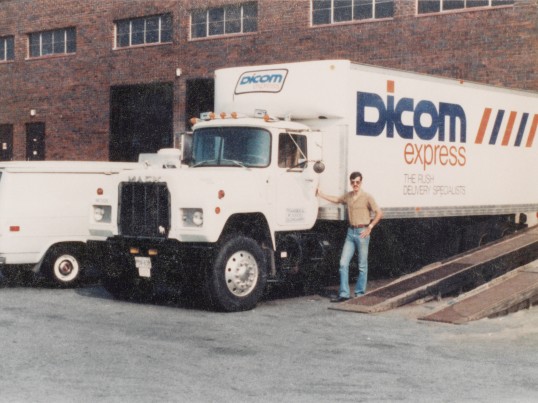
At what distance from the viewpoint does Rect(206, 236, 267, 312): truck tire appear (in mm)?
11469

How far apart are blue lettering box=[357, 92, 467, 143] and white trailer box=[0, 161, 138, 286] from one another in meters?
4.08

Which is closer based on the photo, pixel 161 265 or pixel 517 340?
pixel 517 340

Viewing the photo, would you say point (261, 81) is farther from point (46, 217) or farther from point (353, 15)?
point (353, 15)

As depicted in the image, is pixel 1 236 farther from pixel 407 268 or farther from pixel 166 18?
pixel 166 18

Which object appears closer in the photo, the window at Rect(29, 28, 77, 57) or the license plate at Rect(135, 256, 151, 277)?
the license plate at Rect(135, 256, 151, 277)

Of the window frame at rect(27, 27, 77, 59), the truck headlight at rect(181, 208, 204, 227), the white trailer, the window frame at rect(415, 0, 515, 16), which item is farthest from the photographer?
the window frame at rect(27, 27, 77, 59)

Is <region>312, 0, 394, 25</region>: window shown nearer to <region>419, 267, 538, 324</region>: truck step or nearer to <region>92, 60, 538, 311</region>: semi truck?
<region>92, 60, 538, 311</region>: semi truck

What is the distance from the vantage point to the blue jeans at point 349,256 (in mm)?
12523

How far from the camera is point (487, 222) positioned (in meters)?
17.0

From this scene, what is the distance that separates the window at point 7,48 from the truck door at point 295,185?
77.3 ft

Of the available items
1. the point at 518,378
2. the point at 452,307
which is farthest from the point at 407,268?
the point at 518,378

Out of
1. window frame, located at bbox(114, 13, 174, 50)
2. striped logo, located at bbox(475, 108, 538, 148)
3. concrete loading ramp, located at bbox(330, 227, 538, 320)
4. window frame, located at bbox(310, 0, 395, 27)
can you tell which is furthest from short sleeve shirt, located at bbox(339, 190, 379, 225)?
window frame, located at bbox(114, 13, 174, 50)

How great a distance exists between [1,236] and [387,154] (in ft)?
20.4

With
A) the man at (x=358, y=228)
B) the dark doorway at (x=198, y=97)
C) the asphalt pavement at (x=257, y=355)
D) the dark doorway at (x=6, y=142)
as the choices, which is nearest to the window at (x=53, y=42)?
the dark doorway at (x=6, y=142)
